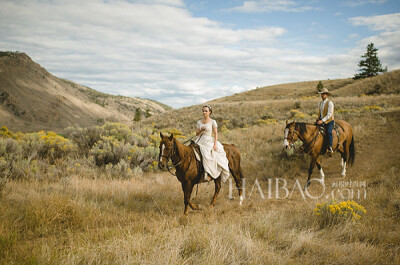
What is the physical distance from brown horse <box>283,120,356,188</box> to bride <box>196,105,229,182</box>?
2683mm

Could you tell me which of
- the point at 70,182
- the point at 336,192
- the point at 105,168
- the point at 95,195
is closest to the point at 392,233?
the point at 336,192

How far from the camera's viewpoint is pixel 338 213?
4945 mm

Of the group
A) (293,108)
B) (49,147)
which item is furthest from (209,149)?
(293,108)

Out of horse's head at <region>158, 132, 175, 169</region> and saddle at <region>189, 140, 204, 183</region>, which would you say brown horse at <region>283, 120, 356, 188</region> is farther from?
horse's head at <region>158, 132, 175, 169</region>

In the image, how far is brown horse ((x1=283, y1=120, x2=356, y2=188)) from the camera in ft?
26.8

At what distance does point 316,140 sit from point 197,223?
6.16m

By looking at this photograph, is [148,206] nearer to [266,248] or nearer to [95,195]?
[95,195]

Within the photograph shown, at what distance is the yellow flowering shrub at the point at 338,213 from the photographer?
4.84m

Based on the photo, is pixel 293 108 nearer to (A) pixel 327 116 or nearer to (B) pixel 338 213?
(A) pixel 327 116

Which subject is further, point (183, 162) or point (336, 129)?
point (336, 129)

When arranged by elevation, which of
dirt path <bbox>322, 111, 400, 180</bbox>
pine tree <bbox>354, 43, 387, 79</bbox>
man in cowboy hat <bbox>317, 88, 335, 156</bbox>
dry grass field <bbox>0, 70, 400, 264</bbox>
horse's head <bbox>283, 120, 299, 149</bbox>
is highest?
pine tree <bbox>354, 43, 387, 79</bbox>

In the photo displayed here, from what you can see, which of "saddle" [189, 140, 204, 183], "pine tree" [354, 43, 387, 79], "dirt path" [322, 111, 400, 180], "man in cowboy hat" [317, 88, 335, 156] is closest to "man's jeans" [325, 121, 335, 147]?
"man in cowboy hat" [317, 88, 335, 156]

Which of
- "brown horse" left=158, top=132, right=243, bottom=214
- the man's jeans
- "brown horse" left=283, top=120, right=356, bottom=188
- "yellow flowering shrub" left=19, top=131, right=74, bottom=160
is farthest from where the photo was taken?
"yellow flowering shrub" left=19, top=131, right=74, bottom=160

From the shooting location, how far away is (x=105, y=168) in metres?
9.36
